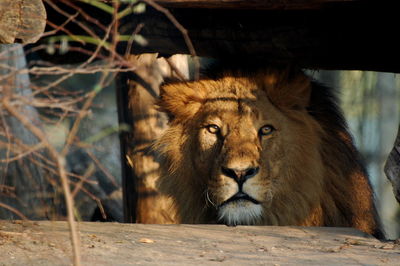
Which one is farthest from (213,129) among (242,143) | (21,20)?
(21,20)

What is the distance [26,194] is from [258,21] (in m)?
4.61

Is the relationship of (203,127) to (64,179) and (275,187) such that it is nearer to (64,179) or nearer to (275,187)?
(275,187)

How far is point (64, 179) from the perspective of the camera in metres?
2.18

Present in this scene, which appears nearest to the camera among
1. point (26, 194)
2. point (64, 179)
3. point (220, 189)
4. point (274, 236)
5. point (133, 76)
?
point (64, 179)

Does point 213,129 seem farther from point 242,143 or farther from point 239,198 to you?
point 239,198

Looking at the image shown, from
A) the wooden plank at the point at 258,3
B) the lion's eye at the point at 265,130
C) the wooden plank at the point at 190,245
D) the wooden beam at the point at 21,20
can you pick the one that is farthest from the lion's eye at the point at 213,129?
the wooden beam at the point at 21,20

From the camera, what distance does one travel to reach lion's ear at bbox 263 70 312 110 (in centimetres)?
505

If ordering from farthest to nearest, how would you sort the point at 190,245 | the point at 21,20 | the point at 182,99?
the point at 182,99 → the point at 190,245 → the point at 21,20

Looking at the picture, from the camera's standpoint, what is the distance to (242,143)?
470cm

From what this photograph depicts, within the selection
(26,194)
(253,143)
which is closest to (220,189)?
(253,143)

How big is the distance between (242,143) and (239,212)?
420 mm

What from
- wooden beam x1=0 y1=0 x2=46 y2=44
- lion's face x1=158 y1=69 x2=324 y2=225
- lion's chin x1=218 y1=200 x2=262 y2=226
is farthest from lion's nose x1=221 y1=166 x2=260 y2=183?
wooden beam x1=0 y1=0 x2=46 y2=44

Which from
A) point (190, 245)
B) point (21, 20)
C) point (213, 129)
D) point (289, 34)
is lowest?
point (190, 245)

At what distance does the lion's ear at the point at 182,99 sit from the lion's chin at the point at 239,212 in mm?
815
